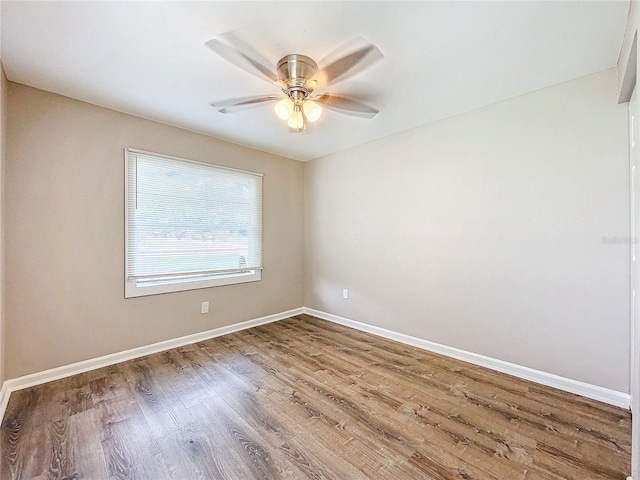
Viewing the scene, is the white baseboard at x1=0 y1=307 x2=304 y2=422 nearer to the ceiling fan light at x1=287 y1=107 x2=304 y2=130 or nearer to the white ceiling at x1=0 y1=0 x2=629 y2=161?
the white ceiling at x1=0 y1=0 x2=629 y2=161

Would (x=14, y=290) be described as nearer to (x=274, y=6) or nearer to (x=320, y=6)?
(x=274, y=6)

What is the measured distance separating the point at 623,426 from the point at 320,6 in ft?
10.0

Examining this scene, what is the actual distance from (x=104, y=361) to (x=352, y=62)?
319cm

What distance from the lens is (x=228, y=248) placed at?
3.45 meters

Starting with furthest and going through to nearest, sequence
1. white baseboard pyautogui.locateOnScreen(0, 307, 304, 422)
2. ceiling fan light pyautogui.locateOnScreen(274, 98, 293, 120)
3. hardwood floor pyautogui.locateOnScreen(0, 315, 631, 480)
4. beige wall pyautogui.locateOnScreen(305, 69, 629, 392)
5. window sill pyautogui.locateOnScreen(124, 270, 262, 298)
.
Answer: window sill pyautogui.locateOnScreen(124, 270, 262, 298), white baseboard pyautogui.locateOnScreen(0, 307, 304, 422), beige wall pyautogui.locateOnScreen(305, 69, 629, 392), ceiling fan light pyautogui.locateOnScreen(274, 98, 293, 120), hardwood floor pyautogui.locateOnScreen(0, 315, 631, 480)

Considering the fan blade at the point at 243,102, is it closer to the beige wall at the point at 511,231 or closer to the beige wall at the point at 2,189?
the beige wall at the point at 2,189

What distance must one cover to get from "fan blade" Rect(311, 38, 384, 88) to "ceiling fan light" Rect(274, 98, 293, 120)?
0.25m

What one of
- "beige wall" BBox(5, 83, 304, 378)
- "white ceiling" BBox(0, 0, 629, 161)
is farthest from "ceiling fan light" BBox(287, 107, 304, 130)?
"beige wall" BBox(5, 83, 304, 378)

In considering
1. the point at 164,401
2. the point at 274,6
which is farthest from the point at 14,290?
the point at 274,6

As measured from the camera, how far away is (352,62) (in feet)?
5.16

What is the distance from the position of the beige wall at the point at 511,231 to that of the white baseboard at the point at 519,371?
5 centimetres

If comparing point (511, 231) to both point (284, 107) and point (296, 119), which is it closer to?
point (296, 119)

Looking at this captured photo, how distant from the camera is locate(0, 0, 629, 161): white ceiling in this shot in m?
1.46

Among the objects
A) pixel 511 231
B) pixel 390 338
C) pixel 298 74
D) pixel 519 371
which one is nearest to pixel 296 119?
pixel 298 74
